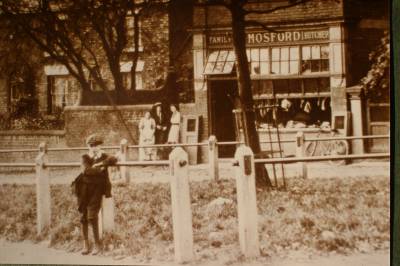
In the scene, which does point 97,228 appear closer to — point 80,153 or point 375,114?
point 80,153

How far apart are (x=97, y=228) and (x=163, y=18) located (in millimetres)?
1410

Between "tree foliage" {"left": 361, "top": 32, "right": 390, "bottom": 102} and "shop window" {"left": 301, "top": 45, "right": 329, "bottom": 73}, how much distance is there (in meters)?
0.26

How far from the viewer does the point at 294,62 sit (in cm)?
289

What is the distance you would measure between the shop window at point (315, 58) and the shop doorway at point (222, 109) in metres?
0.46

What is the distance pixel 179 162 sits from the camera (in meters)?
2.68

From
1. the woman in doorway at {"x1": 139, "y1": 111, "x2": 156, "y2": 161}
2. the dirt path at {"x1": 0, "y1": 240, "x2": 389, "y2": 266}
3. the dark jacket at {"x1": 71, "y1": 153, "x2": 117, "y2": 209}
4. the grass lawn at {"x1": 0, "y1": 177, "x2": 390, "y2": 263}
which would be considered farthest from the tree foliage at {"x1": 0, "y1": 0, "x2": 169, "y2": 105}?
the dirt path at {"x1": 0, "y1": 240, "x2": 389, "y2": 266}

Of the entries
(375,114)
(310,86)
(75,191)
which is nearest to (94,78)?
(75,191)

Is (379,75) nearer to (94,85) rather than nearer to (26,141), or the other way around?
(94,85)

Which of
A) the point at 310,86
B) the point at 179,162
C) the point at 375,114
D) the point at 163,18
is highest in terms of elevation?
the point at 163,18

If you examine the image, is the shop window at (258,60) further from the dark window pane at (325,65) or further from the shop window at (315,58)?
the dark window pane at (325,65)

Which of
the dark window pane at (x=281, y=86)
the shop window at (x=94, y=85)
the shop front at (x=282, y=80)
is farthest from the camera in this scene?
the shop window at (x=94, y=85)

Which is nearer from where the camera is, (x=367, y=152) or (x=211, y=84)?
(x=367, y=152)

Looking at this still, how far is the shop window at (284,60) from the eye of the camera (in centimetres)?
286

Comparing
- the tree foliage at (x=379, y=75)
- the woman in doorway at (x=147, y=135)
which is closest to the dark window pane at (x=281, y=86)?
the tree foliage at (x=379, y=75)
